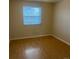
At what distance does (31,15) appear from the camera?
518 cm

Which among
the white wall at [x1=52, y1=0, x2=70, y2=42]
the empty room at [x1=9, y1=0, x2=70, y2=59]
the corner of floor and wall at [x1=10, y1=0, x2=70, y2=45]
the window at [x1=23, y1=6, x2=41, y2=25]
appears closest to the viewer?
the white wall at [x1=52, y1=0, x2=70, y2=42]

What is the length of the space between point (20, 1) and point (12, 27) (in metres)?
1.44

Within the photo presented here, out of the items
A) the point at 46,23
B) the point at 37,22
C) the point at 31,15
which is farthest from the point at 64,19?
the point at 31,15

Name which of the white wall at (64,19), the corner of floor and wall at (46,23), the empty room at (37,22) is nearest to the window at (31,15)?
the empty room at (37,22)

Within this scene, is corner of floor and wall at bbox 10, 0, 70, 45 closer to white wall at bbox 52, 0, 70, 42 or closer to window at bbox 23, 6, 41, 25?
white wall at bbox 52, 0, 70, 42

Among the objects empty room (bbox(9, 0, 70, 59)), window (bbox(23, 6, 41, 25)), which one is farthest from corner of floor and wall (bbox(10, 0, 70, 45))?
window (bbox(23, 6, 41, 25))

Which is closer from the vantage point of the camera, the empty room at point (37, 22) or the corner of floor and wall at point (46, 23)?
the corner of floor and wall at point (46, 23)

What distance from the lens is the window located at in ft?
16.5

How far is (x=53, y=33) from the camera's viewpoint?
5656 mm

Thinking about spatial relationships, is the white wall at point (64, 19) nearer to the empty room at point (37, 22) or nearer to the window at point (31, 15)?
the empty room at point (37, 22)

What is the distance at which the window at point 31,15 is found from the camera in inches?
198

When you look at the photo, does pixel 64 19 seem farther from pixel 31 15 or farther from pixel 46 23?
pixel 31 15
